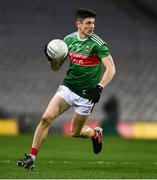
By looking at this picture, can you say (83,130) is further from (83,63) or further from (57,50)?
(57,50)

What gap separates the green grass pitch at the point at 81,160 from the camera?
9.71 meters

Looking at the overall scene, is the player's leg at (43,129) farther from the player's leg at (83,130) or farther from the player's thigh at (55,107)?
the player's leg at (83,130)

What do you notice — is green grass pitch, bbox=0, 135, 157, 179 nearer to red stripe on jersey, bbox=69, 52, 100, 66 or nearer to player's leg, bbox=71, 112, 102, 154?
player's leg, bbox=71, 112, 102, 154

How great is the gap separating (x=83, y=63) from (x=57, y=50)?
469mm

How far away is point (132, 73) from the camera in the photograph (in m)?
25.9

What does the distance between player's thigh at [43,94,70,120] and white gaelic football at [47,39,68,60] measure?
22.7 inches

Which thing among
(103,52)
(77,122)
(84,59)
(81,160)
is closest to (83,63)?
(84,59)

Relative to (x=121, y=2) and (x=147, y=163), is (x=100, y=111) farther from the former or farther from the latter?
(x=147, y=163)

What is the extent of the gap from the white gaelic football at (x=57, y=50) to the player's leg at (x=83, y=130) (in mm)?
1059

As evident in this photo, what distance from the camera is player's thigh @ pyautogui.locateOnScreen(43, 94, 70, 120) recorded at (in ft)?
33.4

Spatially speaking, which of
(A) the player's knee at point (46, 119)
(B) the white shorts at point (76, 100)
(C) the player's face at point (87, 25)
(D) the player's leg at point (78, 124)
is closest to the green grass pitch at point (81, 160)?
(D) the player's leg at point (78, 124)

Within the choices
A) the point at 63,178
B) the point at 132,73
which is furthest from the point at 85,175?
the point at 132,73

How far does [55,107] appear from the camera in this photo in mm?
10328

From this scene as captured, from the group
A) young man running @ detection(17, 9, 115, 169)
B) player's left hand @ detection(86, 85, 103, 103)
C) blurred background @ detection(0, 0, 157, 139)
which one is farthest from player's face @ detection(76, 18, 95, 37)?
blurred background @ detection(0, 0, 157, 139)
